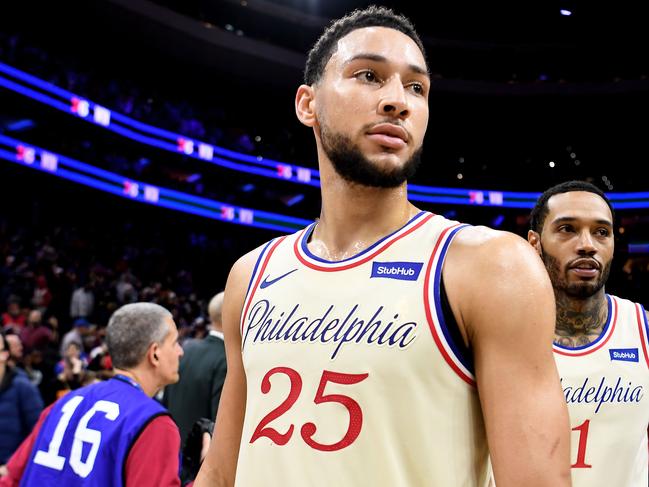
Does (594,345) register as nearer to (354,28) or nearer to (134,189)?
(354,28)

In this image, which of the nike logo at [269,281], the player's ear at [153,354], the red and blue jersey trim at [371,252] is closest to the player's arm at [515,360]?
the red and blue jersey trim at [371,252]

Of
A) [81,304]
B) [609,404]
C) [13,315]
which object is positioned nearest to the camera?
[609,404]

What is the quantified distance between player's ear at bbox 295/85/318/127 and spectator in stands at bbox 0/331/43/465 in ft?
12.6

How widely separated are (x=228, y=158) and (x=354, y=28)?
16.8 metres

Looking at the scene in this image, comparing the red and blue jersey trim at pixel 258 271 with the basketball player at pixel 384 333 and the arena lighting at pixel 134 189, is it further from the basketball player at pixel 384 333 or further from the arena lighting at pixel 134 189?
the arena lighting at pixel 134 189

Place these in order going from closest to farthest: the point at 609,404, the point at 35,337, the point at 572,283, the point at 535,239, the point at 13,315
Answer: the point at 609,404
the point at 572,283
the point at 535,239
the point at 35,337
the point at 13,315

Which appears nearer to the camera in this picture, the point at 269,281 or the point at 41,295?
the point at 269,281

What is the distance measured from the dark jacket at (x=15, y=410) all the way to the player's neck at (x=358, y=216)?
406cm

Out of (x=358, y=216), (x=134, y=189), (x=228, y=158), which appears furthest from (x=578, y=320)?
(x=228, y=158)

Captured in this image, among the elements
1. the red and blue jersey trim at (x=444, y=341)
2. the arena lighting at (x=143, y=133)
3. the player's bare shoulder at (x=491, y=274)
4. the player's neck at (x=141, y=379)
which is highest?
Answer: the arena lighting at (x=143, y=133)

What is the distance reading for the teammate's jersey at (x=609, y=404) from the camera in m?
2.30

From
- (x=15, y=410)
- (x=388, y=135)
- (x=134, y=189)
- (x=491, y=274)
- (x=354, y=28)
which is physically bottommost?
(x=15, y=410)

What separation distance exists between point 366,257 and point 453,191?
19.9 m

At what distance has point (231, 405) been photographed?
5.84ft
